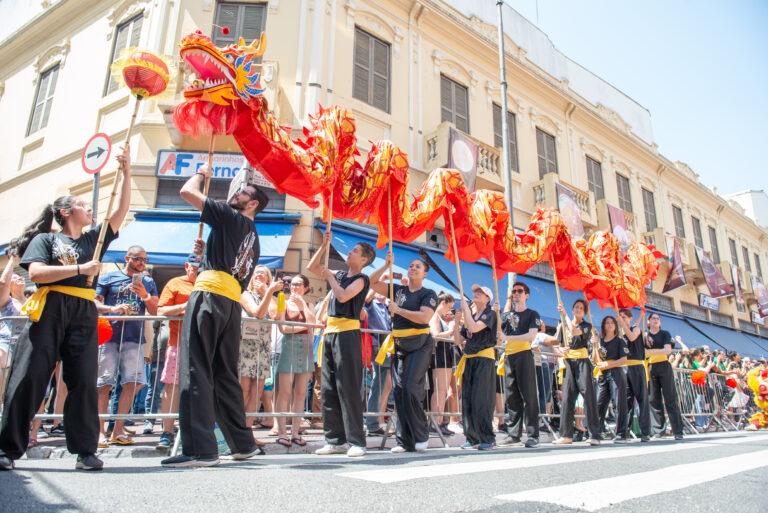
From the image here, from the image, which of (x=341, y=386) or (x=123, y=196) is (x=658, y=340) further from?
(x=123, y=196)

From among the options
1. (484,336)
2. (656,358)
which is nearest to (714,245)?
(656,358)

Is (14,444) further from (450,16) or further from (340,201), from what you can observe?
(450,16)

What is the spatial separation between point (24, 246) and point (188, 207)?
7.13 meters

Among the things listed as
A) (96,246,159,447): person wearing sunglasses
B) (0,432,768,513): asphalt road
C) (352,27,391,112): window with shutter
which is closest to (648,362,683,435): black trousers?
(0,432,768,513): asphalt road

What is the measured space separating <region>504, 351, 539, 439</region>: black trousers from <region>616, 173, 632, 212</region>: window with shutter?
16.2 metres

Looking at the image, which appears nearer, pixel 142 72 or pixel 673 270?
pixel 142 72

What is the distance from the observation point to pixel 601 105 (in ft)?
68.6

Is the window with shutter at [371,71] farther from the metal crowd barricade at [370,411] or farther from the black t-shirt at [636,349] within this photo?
the black t-shirt at [636,349]

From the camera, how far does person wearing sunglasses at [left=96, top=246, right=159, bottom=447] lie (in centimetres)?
504

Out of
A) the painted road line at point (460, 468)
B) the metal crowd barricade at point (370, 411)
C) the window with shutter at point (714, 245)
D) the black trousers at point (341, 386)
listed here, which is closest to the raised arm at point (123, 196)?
the metal crowd barricade at point (370, 411)

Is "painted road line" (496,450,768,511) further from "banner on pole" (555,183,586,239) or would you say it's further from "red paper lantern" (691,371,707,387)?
"banner on pole" (555,183,586,239)

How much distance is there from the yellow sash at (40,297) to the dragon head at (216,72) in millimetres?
1635

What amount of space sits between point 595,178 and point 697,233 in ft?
31.3

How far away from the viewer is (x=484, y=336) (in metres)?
5.89
